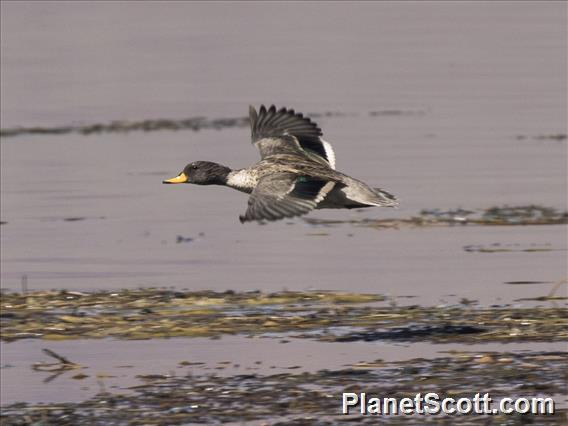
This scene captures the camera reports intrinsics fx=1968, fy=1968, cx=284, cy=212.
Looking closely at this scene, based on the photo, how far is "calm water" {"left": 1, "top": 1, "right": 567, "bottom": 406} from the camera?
19.3 meters

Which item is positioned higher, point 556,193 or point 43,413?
point 556,193

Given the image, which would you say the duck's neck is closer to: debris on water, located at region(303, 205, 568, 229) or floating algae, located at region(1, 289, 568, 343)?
floating algae, located at region(1, 289, 568, 343)

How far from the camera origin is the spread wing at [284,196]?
16031mm

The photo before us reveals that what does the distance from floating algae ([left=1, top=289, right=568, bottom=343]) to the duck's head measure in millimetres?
1530

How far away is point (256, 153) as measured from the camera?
29.8 m

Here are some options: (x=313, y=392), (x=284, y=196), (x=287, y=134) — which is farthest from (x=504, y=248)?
(x=313, y=392)

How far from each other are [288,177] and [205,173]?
186 centimetres

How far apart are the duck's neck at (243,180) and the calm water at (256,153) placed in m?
0.91

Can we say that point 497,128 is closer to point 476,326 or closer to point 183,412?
point 476,326

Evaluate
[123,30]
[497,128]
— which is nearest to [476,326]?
[497,128]

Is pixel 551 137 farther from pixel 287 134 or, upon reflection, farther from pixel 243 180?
pixel 243 180

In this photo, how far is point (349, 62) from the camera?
49312 mm

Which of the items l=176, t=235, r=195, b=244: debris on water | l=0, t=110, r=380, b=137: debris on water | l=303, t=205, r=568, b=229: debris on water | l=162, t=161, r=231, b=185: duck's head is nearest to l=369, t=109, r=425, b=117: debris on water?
l=0, t=110, r=380, b=137: debris on water

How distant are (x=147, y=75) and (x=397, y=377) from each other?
111 feet
